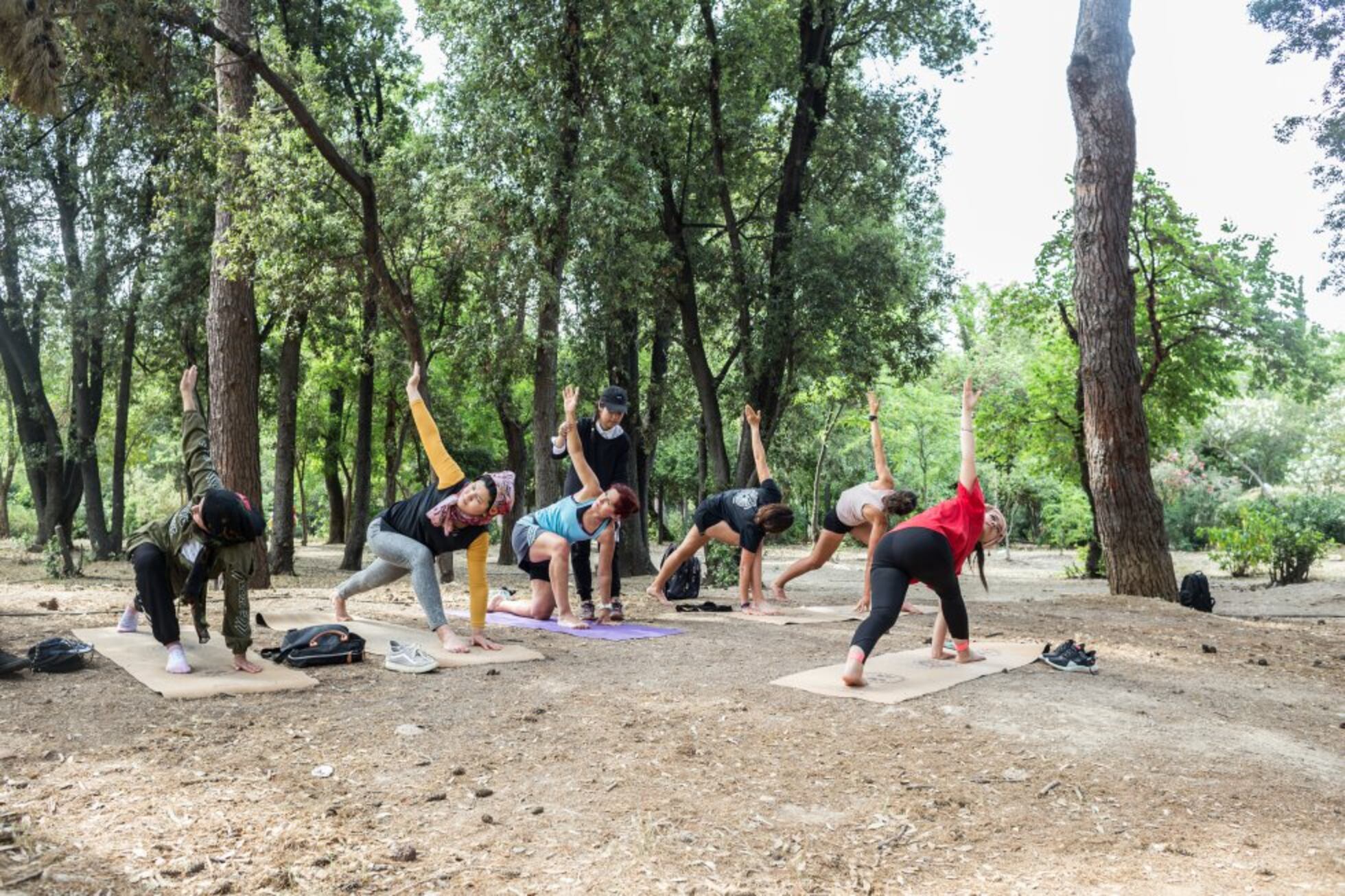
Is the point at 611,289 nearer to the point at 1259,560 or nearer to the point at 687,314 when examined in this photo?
the point at 687,314

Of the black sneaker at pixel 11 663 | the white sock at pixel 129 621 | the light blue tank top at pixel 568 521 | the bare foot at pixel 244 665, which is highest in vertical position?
the light blue tank top at pixel 568 521

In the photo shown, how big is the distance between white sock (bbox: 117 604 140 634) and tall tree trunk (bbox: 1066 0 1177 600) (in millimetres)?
9534

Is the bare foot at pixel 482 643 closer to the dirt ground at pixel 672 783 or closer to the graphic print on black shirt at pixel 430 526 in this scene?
the dirt ground at pixel 672 783

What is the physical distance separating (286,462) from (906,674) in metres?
14.3

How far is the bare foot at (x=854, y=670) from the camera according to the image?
18.3 feet

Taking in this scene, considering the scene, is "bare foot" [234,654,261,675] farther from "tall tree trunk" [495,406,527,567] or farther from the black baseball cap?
"tall tree trunk" [495,406,527,567]

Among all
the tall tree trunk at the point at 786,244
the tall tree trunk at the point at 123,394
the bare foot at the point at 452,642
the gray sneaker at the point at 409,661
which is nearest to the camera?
the gray sneaker at the point at 409,661

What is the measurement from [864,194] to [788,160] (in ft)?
5.65

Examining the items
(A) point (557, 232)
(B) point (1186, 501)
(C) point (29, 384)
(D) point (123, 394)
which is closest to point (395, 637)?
(A) point (557, 232)

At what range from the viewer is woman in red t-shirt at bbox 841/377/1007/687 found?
5.59 m

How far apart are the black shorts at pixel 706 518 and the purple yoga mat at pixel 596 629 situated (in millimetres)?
1491

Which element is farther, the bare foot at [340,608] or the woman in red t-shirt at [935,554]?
the bare foot at [340,608]

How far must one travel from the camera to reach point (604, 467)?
874 centimetres

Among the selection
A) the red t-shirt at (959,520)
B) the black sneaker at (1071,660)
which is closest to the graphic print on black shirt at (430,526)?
the red t-shirt at (959,520)
